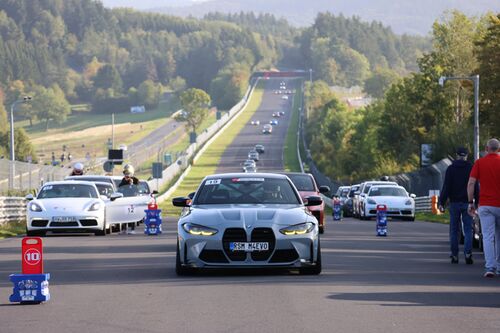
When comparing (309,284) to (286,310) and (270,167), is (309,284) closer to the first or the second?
(286,310)

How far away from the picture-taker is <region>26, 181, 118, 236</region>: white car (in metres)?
29.3

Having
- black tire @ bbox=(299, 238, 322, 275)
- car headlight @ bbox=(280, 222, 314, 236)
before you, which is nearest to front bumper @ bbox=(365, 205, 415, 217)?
black tire @ bbox=(299, 238, 322, 275)

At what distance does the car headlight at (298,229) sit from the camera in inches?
674

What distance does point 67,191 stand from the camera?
30797 millimetres

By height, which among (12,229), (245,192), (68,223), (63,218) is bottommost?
(12,229)

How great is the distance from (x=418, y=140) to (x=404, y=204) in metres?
54.6

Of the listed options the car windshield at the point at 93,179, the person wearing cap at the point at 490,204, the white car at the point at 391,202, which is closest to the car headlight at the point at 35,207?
the car windshield at the point at 93,179

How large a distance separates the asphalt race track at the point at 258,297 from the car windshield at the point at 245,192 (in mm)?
1059

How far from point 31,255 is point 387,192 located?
3612 cm

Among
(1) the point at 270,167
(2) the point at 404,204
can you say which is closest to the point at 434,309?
(2) the point at 404,204

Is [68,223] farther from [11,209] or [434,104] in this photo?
[434,104]

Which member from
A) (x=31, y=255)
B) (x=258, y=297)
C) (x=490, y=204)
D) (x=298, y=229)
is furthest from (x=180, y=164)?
(x=31, y=255)

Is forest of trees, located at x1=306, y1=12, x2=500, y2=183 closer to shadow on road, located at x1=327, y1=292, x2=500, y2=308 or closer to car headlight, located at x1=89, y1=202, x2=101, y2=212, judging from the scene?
car headlight, located at x1=89, y1=202, x2=101, y2=212

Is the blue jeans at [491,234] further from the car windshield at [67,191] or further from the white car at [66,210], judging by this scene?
the car windshield at [67,191]
